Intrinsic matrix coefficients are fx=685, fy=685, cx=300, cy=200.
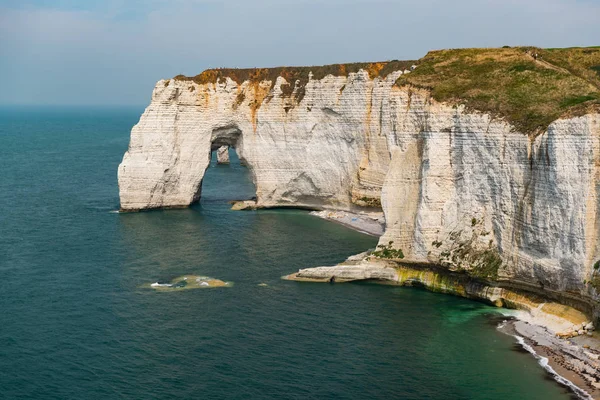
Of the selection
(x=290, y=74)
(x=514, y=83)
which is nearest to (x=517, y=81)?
(x=514, y=83)

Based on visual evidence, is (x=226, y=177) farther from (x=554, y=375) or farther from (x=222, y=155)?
(x=554, y=375)

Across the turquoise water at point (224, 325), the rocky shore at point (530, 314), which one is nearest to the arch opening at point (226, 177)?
the turquoise water at point (224, 325)

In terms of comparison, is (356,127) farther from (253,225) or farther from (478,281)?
(478,281)

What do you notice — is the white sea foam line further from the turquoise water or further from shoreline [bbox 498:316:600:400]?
the turquoise water

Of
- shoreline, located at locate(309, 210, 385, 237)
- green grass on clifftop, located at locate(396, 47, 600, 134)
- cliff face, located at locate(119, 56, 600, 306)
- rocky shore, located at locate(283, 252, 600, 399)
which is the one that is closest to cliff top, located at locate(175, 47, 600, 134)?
green grass on clifftop, located at locate(396, 47, 600, 134)

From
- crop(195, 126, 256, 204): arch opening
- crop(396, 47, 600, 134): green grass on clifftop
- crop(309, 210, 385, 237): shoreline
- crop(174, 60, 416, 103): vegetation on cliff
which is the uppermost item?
crop(174, 60, 416, 103): vegetation on cliff

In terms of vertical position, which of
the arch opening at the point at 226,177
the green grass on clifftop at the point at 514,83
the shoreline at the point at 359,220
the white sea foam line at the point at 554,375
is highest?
the green grass on clifftop at the point at 514,83

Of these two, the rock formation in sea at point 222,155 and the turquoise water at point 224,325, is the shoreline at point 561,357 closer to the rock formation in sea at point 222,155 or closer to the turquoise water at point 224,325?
the turquoise water at point 224,325
